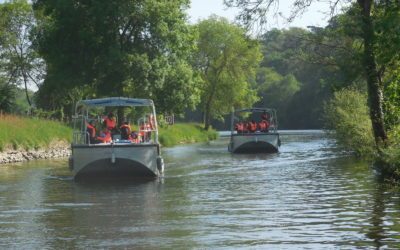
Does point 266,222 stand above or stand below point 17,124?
below

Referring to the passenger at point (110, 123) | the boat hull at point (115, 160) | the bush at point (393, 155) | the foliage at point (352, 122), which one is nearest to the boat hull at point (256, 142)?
the foliage at point (352, 122)

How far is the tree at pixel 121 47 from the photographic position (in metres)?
44.8

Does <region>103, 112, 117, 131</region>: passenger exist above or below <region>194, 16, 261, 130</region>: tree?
below

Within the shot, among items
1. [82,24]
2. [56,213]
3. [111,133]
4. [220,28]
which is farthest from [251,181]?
[220,28]

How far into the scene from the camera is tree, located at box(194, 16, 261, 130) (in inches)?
3123

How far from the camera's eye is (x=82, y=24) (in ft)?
153

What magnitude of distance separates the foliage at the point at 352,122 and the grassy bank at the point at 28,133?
16.3m

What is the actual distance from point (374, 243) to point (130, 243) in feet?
13.3

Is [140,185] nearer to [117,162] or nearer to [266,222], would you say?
[117,162]

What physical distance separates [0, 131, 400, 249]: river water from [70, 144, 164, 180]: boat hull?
1.88 feet

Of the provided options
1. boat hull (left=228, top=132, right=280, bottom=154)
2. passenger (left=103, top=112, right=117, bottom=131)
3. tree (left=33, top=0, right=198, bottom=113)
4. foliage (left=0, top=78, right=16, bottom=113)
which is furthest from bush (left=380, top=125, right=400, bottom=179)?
foliage (left=0, top=78, right=16, bottom=113)

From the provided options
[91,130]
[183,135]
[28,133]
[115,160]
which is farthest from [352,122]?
[183,135]

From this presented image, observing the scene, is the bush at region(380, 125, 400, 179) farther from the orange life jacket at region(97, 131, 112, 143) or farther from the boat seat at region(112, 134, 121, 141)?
the orange life jacket at region(97, 131, 112, 143)

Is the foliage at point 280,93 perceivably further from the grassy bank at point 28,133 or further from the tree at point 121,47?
the grassy bank at point 28,133
